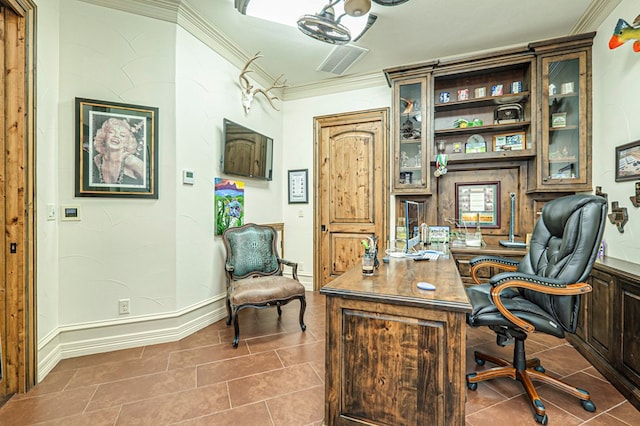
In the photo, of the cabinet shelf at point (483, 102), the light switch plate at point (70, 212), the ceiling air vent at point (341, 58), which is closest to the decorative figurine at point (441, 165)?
the cabinet shelf at point (483, 102)

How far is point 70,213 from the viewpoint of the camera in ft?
7.59

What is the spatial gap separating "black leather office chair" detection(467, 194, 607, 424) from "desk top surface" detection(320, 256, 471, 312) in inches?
10.5

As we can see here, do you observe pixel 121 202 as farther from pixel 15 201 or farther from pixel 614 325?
pixel 614 325

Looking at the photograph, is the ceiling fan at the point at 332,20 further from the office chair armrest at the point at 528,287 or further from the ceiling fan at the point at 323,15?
the office chair armrest at the point at 528,287

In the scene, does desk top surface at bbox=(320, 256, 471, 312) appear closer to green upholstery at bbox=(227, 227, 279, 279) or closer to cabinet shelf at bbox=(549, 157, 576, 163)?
green upholstery at bbox=(227, 227, 279, 279)

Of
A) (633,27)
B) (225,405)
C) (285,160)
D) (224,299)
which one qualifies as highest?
(633,27)

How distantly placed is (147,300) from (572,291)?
121 inches

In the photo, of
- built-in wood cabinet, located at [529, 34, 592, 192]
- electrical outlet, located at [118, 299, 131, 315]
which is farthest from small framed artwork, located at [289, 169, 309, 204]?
built-in wood cabinet, located at [529, 34, 592, 192]

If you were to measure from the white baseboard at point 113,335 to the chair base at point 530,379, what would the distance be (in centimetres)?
238

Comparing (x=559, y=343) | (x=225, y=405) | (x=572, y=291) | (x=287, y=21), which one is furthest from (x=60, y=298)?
(x=559, y=343)

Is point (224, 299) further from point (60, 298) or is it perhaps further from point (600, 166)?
point (600, 166)

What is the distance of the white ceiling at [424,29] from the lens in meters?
2.58

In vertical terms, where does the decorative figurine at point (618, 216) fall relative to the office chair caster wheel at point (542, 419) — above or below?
above

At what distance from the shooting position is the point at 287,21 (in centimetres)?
256
